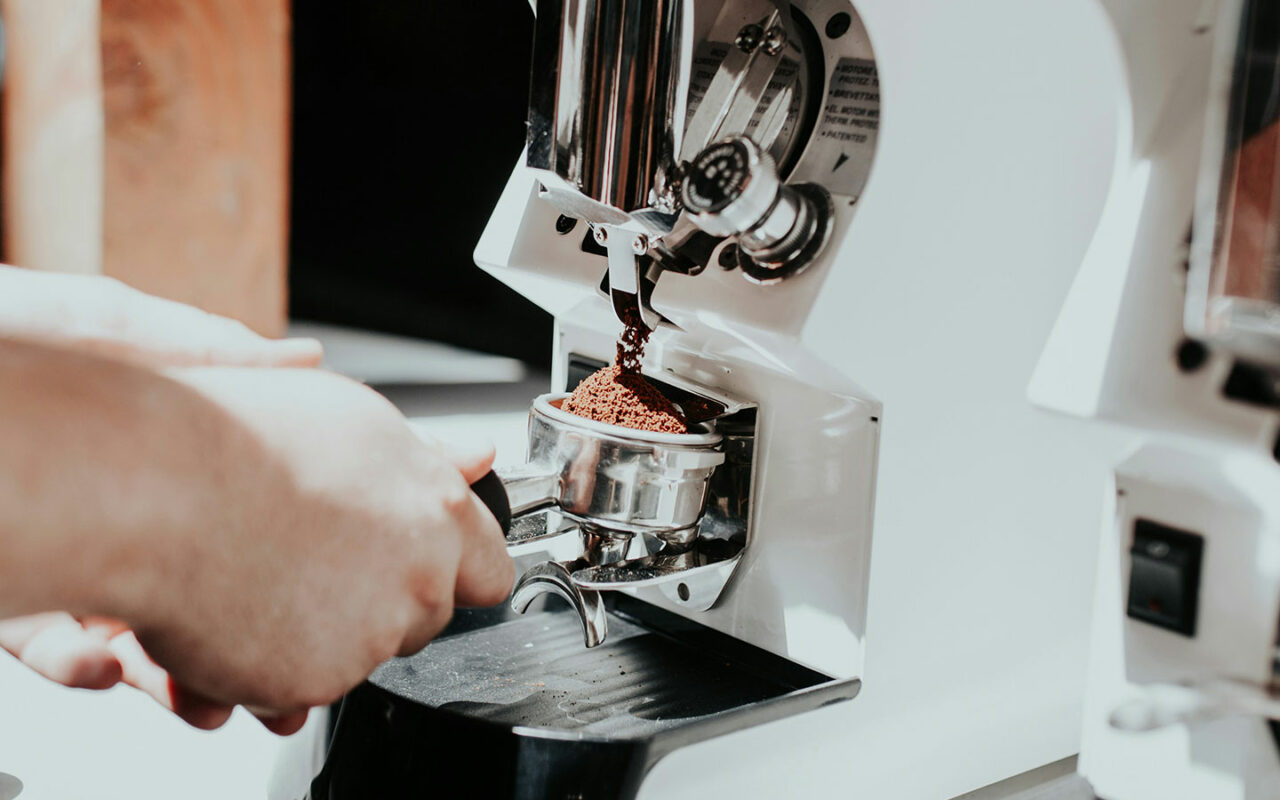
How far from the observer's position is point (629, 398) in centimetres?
→ 64

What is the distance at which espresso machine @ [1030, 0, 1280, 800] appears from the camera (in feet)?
1.38

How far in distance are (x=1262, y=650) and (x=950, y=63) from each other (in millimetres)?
311

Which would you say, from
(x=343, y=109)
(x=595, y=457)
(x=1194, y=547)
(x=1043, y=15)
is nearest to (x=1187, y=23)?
(x=1043, y=15)

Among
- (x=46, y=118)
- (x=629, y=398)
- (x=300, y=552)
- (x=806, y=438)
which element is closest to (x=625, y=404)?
(x=629, y=398)

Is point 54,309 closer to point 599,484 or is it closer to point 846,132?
point 599,484

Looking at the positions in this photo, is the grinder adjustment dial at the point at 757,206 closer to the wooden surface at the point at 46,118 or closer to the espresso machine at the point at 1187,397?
the espresso machine at the point at 1187,397

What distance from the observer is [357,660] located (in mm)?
417

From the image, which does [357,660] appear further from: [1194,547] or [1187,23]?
[1187,23]

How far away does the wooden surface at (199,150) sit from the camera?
1819mm

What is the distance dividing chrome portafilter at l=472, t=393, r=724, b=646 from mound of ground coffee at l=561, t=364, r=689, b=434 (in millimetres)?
16

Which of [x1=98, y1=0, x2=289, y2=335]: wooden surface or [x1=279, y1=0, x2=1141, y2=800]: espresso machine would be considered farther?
[x1=98, y1=0, x2=289, y2=335]: wooden surface

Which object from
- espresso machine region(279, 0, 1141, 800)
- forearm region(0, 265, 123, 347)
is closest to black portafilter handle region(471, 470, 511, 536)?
espresso machine region(279, 0, 1141, 800)

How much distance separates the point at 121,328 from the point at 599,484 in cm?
28

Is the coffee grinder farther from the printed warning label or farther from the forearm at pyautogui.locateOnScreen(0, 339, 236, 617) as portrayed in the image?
the forearm at pyautogui.locateOnScreen(0, 339, 236, 617)
